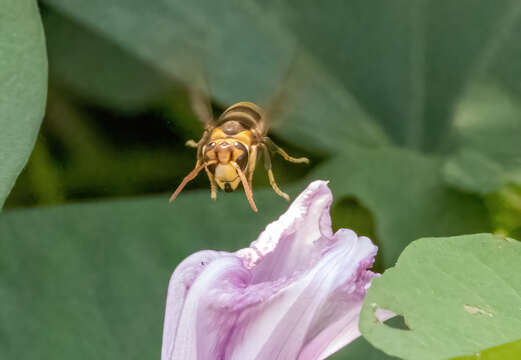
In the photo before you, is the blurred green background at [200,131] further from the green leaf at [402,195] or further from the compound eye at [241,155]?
the compound eye at [241,155]

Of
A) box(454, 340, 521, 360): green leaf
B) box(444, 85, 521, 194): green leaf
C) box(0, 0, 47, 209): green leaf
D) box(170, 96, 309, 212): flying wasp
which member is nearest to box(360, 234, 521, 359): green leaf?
box(454, 340, 521, 360): green leaf

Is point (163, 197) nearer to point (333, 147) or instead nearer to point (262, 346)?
point (333, 147)

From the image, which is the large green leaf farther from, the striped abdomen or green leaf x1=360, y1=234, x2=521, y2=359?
green leaf x1=360, y1=234, x2=521, y2=359

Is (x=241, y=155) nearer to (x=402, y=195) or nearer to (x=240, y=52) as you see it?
(x=402, y=195)

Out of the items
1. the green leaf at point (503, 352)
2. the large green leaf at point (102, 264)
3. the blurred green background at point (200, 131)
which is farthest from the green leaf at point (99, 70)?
the green leaf at point (503, 352)

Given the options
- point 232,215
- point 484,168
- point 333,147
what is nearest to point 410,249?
point 232,215

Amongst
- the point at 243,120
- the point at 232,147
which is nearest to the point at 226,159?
the point at 232,147
